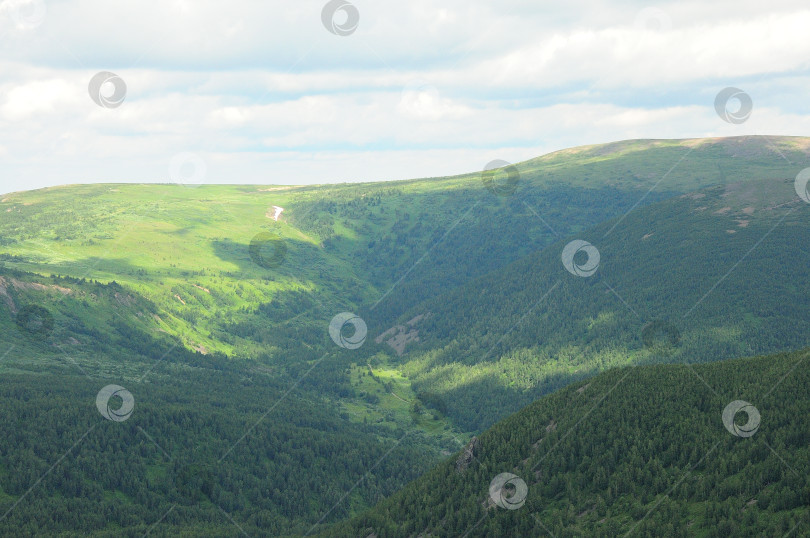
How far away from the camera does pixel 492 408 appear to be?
7815 inches

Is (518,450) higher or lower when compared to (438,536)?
higher

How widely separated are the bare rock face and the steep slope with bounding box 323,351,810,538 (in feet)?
1.05

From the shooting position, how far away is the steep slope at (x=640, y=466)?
67.1 m

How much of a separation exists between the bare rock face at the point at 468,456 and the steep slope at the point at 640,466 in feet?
1.05

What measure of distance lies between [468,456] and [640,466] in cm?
2671

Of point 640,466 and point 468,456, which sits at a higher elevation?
point 468,456

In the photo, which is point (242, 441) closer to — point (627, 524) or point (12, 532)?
point (12, 532)

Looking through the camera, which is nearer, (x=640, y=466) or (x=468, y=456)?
(x=640, y=466)

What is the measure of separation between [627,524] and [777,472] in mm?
15672

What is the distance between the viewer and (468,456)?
10000 centimetres

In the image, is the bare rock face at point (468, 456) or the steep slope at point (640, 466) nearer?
the steep slope at point (640, 466)

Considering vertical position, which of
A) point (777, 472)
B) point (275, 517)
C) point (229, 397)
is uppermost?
point (229, 397)

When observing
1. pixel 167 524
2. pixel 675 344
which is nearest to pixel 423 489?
pixel 167 524

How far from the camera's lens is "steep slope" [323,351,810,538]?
67.1 metres
